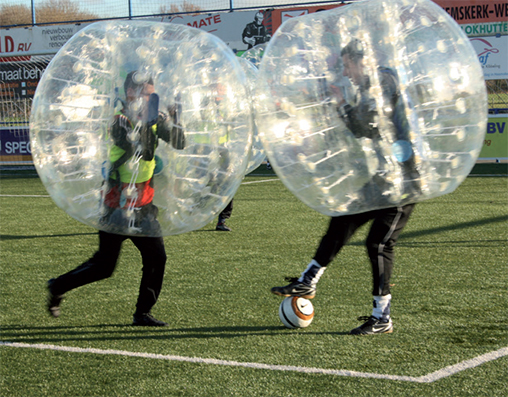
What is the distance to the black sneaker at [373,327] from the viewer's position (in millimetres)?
4277

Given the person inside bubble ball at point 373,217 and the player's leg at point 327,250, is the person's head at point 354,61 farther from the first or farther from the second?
the player's leg at point 327,250

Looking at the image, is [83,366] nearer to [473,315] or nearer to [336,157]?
[336,157]

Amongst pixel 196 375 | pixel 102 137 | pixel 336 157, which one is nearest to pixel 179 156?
pixel 102 137

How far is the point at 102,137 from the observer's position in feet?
11.0

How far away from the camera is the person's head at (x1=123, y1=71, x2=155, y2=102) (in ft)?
10.9

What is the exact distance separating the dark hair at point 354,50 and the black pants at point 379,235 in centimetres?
117

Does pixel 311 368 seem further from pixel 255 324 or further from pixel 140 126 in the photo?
pixel 140 126

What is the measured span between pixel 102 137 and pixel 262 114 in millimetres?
915

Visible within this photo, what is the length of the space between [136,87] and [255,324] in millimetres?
2100

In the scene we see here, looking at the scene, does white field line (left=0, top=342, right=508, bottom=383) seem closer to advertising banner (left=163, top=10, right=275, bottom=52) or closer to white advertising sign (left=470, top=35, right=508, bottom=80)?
white advertising sign (left=470, top=35, right=508, bottom=80)

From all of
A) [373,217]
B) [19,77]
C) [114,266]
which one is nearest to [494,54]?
[19,77]

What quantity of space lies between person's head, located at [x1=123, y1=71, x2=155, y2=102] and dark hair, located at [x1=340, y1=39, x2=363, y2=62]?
107 centimetres

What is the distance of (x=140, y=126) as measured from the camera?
3.32 metres

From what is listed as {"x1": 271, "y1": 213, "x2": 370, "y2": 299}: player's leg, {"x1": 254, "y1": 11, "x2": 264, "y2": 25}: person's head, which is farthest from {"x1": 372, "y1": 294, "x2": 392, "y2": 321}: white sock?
{"x1": 254, "y1": 11, "x2": 264, "y2": 25}: person's head
